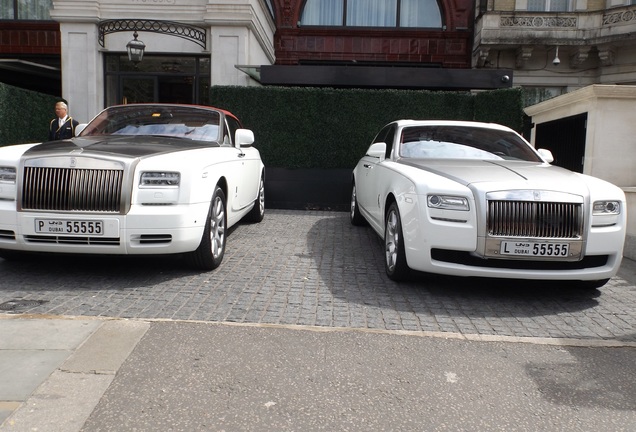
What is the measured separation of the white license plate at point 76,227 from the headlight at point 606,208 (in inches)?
172

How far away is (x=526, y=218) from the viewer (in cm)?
452

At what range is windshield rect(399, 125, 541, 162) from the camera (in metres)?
6.05

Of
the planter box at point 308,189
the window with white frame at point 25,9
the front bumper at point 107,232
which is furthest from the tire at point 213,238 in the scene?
the window with white frame at point 25,9

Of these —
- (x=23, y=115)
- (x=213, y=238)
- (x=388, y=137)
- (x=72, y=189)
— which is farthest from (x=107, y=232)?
(x=23, y=115)

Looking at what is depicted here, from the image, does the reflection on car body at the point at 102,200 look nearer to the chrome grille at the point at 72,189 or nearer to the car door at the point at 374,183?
the chrome grille at the point at 72,189

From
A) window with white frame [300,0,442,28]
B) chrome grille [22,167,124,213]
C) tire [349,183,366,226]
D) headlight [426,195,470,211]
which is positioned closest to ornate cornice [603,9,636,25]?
window with white frame [300,0,442,28]

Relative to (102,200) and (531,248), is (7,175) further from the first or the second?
(531,248)

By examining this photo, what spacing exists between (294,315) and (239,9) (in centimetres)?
1078

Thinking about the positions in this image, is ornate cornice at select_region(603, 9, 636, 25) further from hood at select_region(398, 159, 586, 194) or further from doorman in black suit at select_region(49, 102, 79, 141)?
doorman in black suit at select_region(49, 102, 79, 141)

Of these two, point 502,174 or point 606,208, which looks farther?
point 502,174

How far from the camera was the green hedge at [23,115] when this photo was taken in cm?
1115

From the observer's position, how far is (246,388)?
2.88 metres

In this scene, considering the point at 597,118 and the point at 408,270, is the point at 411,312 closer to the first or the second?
the point at 408,270

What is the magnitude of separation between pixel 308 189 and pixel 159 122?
4.95m
